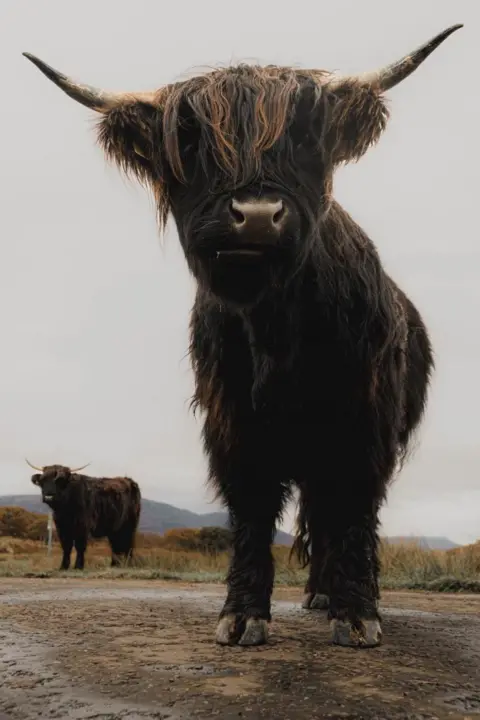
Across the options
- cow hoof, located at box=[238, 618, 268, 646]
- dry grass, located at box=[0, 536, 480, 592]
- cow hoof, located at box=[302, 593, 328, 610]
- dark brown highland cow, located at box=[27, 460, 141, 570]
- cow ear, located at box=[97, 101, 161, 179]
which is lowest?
cow hoof, located at box=[238, 618, 268, 646]

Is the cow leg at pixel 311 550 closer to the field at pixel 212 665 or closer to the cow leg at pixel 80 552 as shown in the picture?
the field at pixel 212 665

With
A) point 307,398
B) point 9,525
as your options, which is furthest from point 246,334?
point 9,525

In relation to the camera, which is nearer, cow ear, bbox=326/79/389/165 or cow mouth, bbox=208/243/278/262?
cow mouth, bbox=208/243/278/262

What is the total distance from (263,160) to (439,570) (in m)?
4.98

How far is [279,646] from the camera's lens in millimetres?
2908

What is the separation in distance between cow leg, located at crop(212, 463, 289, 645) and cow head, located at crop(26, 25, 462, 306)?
82cm

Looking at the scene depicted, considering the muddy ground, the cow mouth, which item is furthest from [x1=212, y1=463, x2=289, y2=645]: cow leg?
the cow mouth

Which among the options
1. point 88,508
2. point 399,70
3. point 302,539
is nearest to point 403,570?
point 302,539

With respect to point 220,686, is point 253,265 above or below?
above

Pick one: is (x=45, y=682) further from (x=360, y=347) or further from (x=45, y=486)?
(x=45, y=486)

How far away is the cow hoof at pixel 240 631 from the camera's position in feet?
9.71

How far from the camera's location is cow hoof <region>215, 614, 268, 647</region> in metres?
2.96

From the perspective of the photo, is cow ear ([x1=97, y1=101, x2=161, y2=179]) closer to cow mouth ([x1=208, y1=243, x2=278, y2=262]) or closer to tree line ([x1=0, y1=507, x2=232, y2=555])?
cow mouth ([x1=208, y1=243, x2=278, y2=262])

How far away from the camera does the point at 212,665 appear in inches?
99.9
